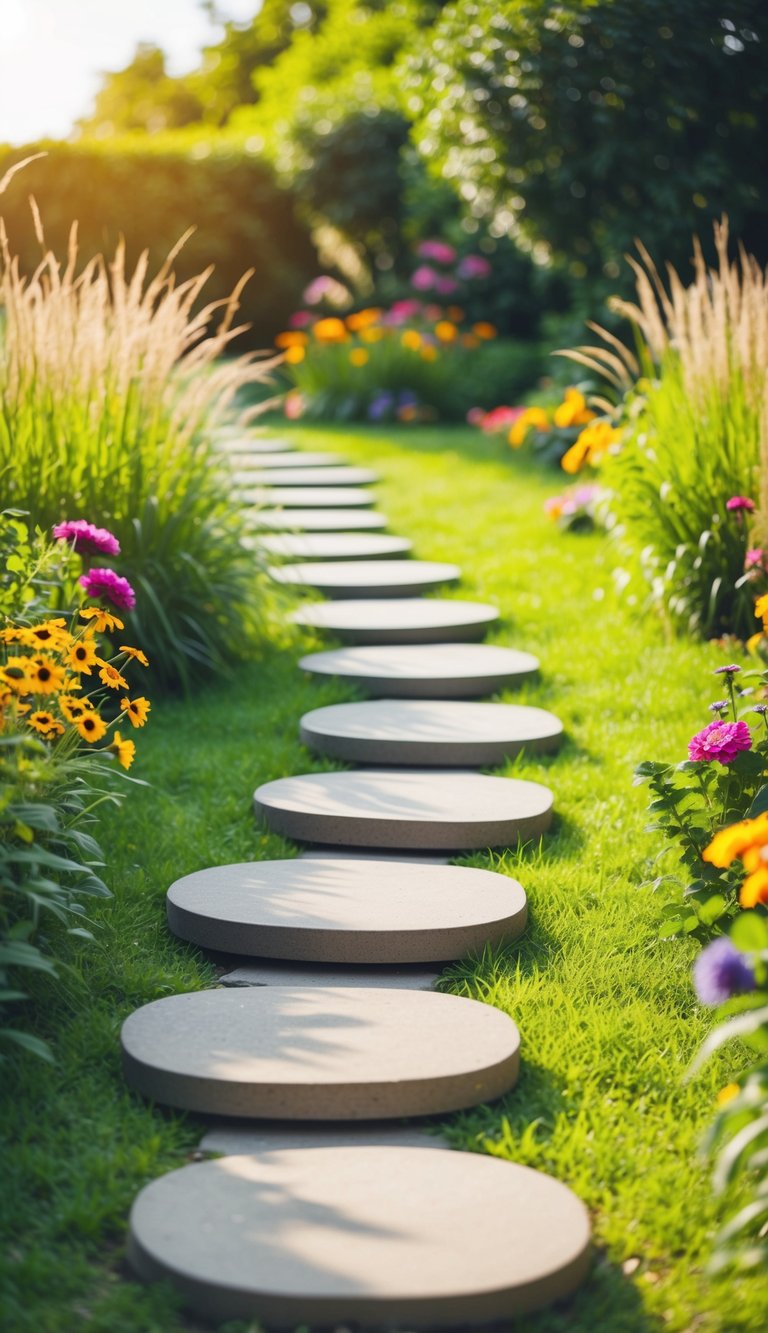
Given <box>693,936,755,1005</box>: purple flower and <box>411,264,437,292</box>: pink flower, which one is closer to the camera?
<box>693,936,755,1005</box>: purple flower

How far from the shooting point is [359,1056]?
2.29 m

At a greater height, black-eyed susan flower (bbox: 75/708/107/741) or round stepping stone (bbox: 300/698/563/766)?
black-eyed susan flower (bbox: 75/708/107/741)

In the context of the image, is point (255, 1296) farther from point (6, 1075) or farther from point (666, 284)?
point (666, 284)

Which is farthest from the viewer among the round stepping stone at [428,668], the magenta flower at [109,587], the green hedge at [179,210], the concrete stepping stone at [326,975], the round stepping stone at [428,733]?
the green hedge at [179,210]

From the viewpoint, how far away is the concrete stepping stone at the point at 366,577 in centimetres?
509

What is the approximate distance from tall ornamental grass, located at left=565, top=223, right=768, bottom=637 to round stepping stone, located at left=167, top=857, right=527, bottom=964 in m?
1.81

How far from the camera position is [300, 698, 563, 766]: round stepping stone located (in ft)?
12.1

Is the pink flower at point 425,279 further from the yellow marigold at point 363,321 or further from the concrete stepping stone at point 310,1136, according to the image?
the concrete stepping stone at point 310,1136

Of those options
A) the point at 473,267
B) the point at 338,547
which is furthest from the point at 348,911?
the point at 473,267

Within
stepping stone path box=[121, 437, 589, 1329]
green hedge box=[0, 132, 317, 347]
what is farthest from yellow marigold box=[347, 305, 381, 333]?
stepping stone path box=[121, 437, 589, 1329]

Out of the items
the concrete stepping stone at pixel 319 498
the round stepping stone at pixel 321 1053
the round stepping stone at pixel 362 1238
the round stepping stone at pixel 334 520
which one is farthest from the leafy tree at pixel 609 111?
the round stepping stone at pixel 362 1238

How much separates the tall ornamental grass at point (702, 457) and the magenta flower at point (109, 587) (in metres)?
1.91

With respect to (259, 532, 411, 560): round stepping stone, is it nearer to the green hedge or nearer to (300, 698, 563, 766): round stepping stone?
(300, 698, 563, 766): round stepping stone

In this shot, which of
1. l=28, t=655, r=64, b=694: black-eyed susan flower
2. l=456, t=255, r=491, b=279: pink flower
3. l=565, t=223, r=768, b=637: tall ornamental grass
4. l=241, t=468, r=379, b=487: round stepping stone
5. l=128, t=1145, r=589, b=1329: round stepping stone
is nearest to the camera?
l=128, t=1145, r=589, b=1329: round stepping stone
